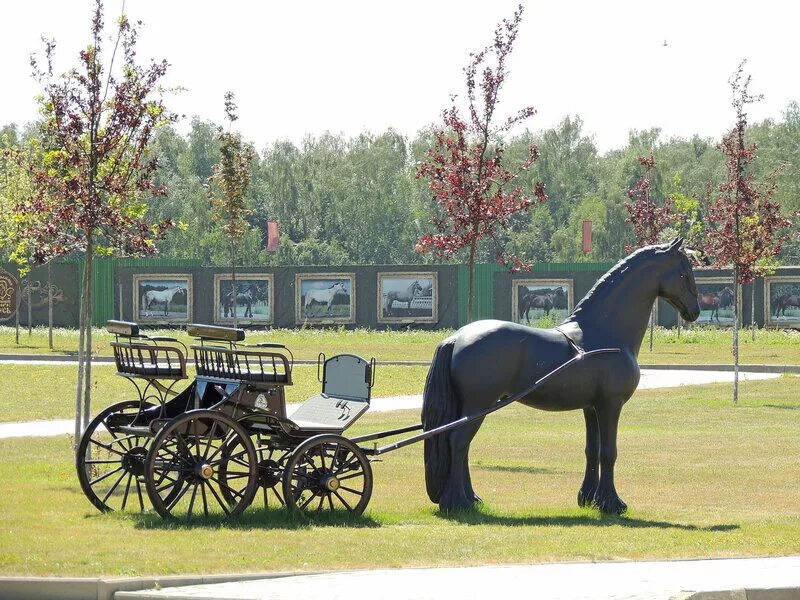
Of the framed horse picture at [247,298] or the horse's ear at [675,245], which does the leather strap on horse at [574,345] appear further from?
the framed horse picture at [247,298]

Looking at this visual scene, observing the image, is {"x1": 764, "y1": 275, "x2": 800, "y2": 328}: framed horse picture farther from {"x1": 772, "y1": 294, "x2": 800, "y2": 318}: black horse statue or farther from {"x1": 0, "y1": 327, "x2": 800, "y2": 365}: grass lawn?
{"x1": 0, "y1": 327, "x2": 800, "y2": 365}: grass lawn

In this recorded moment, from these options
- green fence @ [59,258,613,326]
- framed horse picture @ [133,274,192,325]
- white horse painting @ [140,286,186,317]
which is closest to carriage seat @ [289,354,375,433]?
green fence @ [59,258,613,326]

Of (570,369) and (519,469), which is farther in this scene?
(519,469)

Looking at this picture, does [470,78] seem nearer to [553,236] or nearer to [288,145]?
[553,236]

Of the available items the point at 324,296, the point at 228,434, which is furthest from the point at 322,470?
the point at 324,296

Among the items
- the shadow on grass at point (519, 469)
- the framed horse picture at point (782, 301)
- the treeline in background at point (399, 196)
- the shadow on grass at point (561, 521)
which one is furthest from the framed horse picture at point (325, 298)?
the shadow on grass at point (561, 521)

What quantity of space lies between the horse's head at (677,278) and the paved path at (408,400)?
407 inches

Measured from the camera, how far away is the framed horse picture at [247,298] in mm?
55812

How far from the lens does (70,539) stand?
420 inches

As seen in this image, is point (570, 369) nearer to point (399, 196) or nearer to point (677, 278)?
point (677, 278)

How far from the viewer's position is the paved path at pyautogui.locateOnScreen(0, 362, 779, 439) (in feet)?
69.1

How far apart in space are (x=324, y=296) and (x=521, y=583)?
153ft

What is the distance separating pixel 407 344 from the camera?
46.5 meters

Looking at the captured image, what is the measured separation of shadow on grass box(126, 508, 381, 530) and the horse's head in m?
3.71
